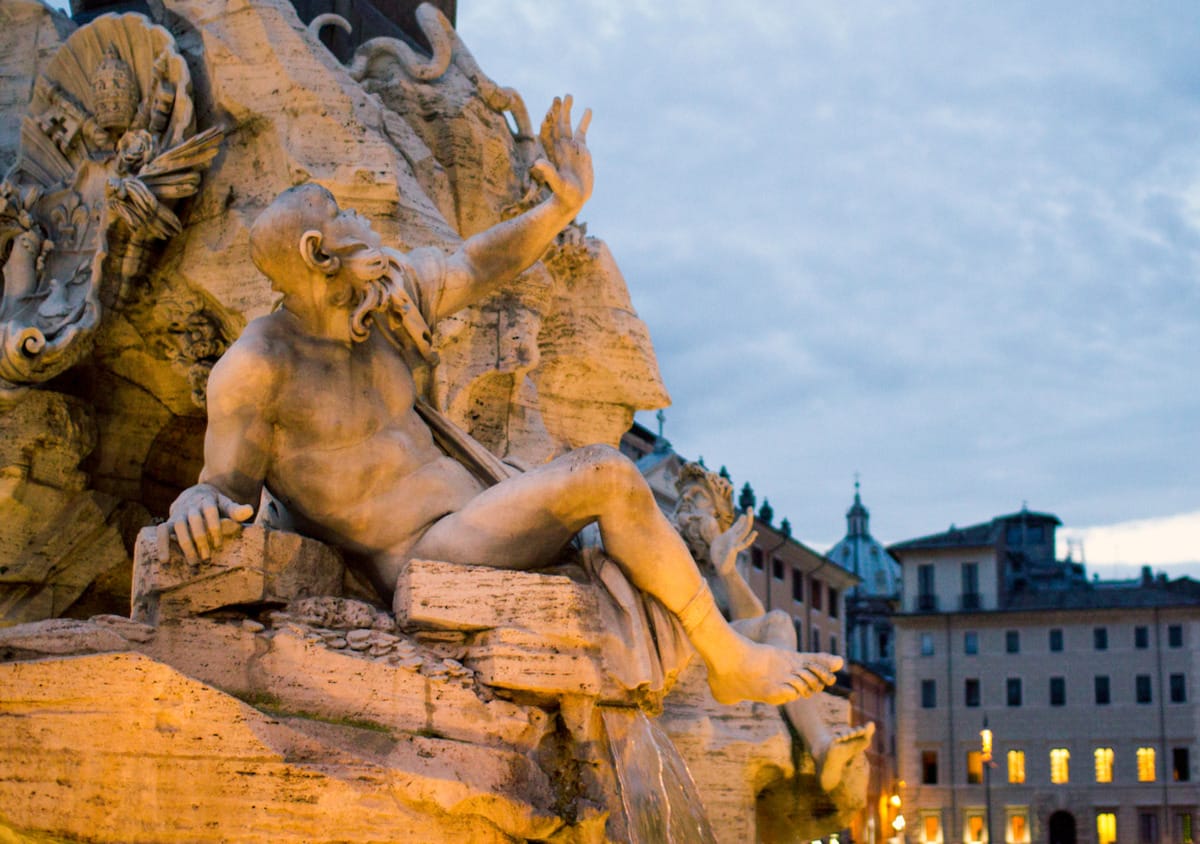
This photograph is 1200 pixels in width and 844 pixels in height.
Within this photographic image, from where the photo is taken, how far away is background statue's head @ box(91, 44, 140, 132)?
891cm

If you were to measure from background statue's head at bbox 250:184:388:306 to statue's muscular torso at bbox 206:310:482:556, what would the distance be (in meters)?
0.18

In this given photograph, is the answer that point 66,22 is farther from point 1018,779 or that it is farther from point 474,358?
point 1018,779

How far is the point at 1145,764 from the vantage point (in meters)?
57.8

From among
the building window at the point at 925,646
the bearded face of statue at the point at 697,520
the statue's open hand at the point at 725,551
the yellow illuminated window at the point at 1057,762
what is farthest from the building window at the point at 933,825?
the statue's open hand at the point at 725,551

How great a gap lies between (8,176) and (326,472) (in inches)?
171

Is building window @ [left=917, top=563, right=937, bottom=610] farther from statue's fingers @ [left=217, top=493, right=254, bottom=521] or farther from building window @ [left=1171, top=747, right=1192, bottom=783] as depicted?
statue's fingers @ [left=217, top=493, right=254, bottom=521]

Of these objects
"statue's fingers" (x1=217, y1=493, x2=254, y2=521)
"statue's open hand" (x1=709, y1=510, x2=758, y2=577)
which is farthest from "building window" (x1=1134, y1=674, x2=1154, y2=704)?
"statue's fingers" (x1=217, y1=493, x2=254, y2=521)

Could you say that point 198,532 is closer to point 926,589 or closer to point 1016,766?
point 1016,766

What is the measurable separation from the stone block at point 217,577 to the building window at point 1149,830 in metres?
56.4

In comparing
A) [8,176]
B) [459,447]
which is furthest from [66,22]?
[459,447]

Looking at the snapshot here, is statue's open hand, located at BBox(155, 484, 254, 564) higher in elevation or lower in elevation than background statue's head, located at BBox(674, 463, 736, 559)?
lower

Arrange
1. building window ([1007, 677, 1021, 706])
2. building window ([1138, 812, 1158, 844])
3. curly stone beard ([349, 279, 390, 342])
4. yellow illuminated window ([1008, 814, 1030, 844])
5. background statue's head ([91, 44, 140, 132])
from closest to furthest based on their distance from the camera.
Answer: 1. curly stone beard ([349, 279, 390, 342])
2. background statue's head ([91, 44, 140, 132])
3. building window ([1138, 812, 1158, 844])
4. yellow illuminated window ([1008, 814, 1030, 844])
5. building window ([1007, 677, 1021, 706])

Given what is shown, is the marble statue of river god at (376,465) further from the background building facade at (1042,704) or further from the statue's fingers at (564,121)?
the background building facade at (1042,704)

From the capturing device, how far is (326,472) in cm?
574
